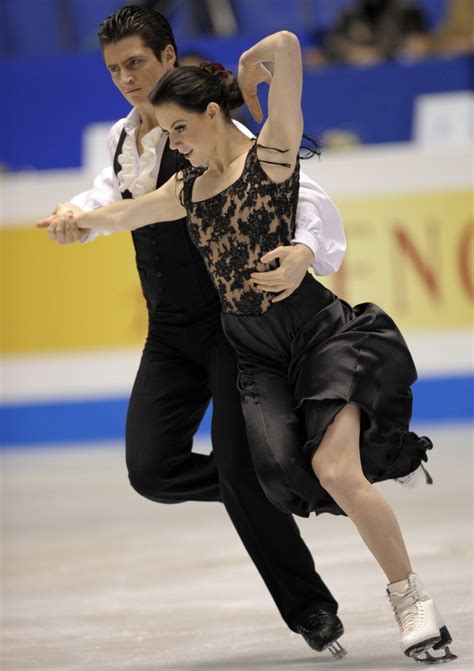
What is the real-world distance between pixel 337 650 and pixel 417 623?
34 cm

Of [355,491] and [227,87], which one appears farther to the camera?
[227,87]

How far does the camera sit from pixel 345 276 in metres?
7.18

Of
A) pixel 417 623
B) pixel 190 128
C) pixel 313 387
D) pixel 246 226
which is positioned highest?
pixel 190 128

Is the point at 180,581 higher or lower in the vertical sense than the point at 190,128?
lower

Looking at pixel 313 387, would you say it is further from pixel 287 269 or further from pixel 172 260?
pixel 172 260

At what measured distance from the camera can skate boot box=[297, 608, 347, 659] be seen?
3062 mm

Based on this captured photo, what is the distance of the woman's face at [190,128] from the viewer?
9.43 ft

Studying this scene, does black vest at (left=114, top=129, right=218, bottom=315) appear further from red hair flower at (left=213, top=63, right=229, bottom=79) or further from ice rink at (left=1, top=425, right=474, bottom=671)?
ice rink at (left=1, top=425, right=474, bottom=671)

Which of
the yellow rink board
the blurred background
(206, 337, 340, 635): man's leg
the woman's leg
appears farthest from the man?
the yellow rink board

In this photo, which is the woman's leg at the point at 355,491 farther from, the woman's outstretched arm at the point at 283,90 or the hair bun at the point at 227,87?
the hair bun at the point at 227,87

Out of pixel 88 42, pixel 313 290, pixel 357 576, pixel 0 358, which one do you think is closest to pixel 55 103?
pixel 88 42

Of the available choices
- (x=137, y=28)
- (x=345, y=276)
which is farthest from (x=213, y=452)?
(x=345, y=276)

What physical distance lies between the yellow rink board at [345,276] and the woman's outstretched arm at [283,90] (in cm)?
431

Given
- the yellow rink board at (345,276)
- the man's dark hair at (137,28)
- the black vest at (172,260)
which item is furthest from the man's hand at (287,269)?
the yellow rink board at (345,276)
